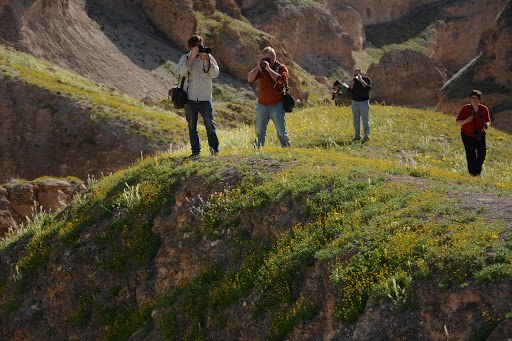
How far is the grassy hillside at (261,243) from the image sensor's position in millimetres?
5023

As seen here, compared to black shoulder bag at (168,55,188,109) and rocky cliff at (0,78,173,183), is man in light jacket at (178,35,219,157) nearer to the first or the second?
black shoulder bag at (168,55,188,109)

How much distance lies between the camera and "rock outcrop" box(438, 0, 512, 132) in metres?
22.1

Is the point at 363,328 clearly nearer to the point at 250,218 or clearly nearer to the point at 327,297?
the point at 327,297

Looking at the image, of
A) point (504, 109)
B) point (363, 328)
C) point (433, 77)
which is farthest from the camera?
point (433, 77)

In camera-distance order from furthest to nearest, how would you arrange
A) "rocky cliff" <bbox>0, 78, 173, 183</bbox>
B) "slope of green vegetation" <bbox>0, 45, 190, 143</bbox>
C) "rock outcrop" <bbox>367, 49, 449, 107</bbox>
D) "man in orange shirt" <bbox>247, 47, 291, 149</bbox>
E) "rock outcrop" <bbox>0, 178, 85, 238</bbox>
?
"rock outcrop" <bbox>367, 49, 449, 107</bbox> < "slope of green vegetation" <bbox>0, 45, 190, 143</bbox> < "rocky cliff" <bbox>0, 78, 173, 183</bbox> < "rock outcrop" <bbox>0, 178, 85, 238</bbox> < "man in orange shirt" <bbox>247, 47, 291, 149</bbox>

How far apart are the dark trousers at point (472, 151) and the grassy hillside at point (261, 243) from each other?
1371 mm

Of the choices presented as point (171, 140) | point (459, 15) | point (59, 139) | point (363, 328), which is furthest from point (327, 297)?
point (459, 15)

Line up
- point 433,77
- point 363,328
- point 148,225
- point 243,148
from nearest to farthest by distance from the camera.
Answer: point 363,328
point 148,225
point 243,148
point 433,77

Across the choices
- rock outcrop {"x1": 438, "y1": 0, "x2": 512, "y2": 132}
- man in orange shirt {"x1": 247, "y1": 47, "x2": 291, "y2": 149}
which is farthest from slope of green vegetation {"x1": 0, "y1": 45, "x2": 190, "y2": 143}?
rock outcrop {"x1": 438, "y1": 0, "x2": 512, "y2": 132}

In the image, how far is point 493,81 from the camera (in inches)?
909

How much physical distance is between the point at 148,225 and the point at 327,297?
4651 mm

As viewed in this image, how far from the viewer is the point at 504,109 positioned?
2189 centimetres

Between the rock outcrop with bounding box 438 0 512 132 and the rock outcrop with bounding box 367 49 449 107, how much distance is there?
38.6ft

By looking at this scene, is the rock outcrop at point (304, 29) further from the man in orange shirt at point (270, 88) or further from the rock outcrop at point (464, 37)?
the man in orange shirt at point (270, 88)
